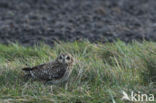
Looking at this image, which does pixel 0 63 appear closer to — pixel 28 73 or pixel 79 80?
pixel 28 73

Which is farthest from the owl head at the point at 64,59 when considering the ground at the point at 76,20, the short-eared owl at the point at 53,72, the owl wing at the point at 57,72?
the ground at the point at 76,20

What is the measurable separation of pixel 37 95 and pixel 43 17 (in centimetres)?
676

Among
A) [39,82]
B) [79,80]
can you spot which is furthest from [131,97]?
[39,82]

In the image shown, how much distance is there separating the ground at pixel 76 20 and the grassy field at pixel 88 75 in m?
1.45

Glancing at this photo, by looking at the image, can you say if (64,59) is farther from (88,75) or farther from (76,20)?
(76,20)

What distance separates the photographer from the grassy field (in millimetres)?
6707

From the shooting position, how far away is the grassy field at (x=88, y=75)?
671cm

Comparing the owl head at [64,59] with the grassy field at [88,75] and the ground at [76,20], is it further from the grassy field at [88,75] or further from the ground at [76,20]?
the ground at [76,20]

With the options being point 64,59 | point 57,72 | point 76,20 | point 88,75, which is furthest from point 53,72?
point 76,20

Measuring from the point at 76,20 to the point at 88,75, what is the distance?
5152 millimetres

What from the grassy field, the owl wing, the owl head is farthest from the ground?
the owl wing

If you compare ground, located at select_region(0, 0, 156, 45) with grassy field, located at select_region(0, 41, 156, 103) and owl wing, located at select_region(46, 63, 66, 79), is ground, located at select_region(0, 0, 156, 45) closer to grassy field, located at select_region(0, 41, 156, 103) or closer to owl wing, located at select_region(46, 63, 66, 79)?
grassy field, located at select_region(0, 41, 156, 103)

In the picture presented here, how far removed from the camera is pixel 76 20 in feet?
41.7

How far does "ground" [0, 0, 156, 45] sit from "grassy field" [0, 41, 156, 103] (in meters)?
1.45
